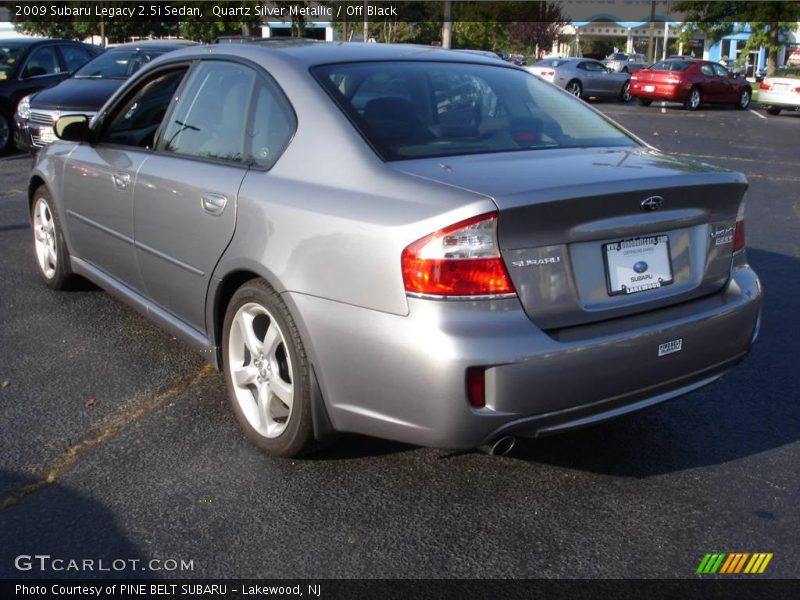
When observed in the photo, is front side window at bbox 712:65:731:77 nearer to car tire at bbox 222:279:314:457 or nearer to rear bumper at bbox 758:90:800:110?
rear bumper at bbox 758:90:800:110

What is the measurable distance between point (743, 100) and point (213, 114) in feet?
87.8

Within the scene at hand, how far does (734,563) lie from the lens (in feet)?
9.34

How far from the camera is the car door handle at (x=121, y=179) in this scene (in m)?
4.34

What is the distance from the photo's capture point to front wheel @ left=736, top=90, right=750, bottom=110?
2719 centimetres

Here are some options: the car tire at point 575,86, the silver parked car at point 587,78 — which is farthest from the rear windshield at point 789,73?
the car tire at point 575,86

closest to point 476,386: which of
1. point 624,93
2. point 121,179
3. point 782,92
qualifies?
point 121,179

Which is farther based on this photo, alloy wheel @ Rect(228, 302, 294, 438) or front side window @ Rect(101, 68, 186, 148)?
front side window @ Rect(101, 68, 186, 148)

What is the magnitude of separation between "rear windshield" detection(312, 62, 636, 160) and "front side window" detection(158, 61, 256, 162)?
16.9 inches

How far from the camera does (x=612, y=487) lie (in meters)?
3.33

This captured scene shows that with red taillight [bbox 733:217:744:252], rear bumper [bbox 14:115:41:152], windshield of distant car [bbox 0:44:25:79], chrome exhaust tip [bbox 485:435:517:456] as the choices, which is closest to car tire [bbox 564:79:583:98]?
windshield of distant car [bbox 0:44:25:79]

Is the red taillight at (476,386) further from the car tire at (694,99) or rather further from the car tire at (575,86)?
the car tire at (575,86)

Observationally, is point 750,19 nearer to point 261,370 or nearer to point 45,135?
point 45,135

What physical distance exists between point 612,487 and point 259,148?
1965 mm

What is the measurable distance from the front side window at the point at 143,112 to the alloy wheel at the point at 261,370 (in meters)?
1.37
